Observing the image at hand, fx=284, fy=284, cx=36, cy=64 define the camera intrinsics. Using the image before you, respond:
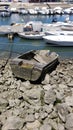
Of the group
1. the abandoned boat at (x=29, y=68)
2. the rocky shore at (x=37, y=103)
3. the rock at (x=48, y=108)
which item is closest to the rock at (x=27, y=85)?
the rocky shore at (x=37, y=103)

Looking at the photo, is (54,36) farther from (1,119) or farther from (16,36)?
(1,119)

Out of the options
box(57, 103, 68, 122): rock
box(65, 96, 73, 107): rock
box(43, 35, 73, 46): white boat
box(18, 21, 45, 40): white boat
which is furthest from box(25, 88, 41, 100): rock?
box(18, 21, 45, 40): white boat

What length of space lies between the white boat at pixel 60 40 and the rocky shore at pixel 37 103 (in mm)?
13438

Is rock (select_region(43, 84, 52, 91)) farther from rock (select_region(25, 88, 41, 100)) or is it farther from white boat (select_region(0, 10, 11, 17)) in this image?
white boat (select_region(0, 10, 11, 17))

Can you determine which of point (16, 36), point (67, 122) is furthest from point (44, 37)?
point (67, 122)

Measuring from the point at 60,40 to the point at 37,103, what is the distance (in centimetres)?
1895

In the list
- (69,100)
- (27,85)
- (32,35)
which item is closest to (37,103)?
(69,100)

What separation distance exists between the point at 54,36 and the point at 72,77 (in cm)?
1581

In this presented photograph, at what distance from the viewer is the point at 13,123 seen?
12.4m

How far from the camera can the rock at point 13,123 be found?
12.2m

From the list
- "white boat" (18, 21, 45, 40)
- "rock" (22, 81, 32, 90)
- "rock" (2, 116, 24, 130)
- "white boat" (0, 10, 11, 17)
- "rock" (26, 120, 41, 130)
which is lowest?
"white boat" (0, 10, 11, 17)

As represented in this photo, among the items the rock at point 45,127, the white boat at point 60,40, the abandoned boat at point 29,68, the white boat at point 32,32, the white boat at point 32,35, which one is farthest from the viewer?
the white boat at point 32,32

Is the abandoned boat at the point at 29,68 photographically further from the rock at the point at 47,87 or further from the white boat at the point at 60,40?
the white boat at the point at 60,40

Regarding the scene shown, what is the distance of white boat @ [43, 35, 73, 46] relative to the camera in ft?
107
